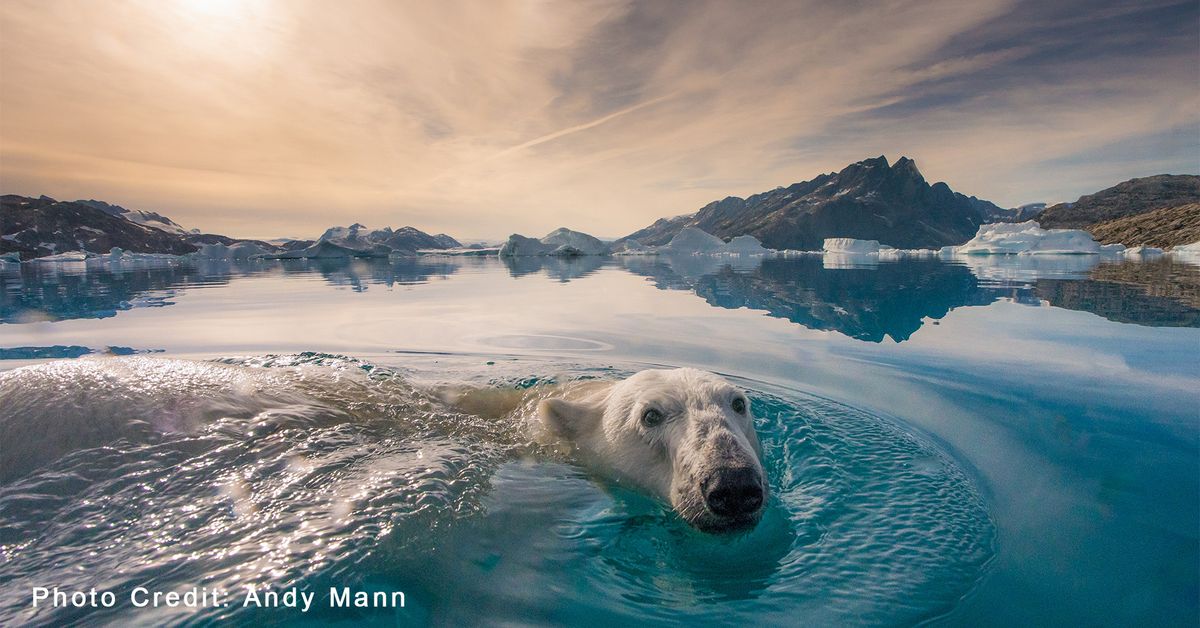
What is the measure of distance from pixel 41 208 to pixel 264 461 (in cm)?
23742

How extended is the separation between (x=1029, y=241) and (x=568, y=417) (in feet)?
244

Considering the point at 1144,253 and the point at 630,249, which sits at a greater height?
the point at 630,249

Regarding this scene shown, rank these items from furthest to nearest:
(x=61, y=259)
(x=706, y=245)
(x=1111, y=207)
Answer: (x=1111, y=207)
(x=61, y=259)
(x=706, y=245)

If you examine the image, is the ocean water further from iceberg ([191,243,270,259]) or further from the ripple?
iceberg ([191,243,270,259])

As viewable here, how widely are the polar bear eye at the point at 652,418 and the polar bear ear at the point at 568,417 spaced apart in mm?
793

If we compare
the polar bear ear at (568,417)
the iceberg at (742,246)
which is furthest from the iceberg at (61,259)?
the polar bear ear at (568,417)

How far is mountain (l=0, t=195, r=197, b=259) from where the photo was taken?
14462cm

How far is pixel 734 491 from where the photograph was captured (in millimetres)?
3629

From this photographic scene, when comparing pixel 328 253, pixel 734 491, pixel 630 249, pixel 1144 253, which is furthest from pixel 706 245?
pixel 734 491

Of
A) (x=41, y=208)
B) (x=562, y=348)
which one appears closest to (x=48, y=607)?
(x=562, y=348)

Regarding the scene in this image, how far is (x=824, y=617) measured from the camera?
10.3ft

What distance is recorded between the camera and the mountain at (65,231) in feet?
474

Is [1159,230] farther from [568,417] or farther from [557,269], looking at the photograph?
[568,417]

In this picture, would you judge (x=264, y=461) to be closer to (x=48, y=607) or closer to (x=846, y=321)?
(x=48, y=607)
